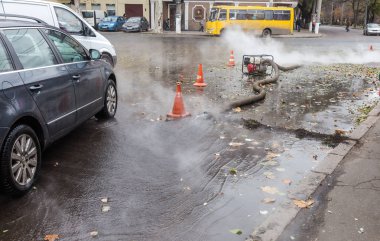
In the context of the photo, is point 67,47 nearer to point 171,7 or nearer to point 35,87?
point 35,87

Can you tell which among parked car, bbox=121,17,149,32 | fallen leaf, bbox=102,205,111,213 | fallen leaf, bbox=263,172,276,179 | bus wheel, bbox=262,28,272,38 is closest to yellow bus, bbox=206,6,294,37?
bus wheel, bbox=262,28,272,38

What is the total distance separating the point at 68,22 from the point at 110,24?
31.2 meters

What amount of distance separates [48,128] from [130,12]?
4532 centimetres

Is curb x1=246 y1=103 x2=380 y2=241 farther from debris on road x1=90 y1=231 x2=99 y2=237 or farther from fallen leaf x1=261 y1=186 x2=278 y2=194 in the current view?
debris on road x1=90 y1=231 x2=99 y2=237

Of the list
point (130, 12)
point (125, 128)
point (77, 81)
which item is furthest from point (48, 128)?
point (130, 12)

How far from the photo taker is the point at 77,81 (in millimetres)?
5660

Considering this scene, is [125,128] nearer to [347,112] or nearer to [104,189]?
[104,189]

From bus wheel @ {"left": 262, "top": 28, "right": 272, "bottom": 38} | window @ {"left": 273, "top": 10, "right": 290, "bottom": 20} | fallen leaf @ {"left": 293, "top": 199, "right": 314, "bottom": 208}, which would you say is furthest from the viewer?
bus wheel @ {"left": 262, "top": 28, "right": 272, "bottom": 38}

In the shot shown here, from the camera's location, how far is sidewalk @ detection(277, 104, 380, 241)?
12.0 ft

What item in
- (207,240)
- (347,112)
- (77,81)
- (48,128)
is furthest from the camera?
(347,112)

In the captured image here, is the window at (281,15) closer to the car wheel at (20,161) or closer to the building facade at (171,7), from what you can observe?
the building facade at (171,7)

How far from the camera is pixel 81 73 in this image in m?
5.83

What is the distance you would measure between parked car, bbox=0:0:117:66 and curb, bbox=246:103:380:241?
746 cm

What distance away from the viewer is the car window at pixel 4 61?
4.27 metres
